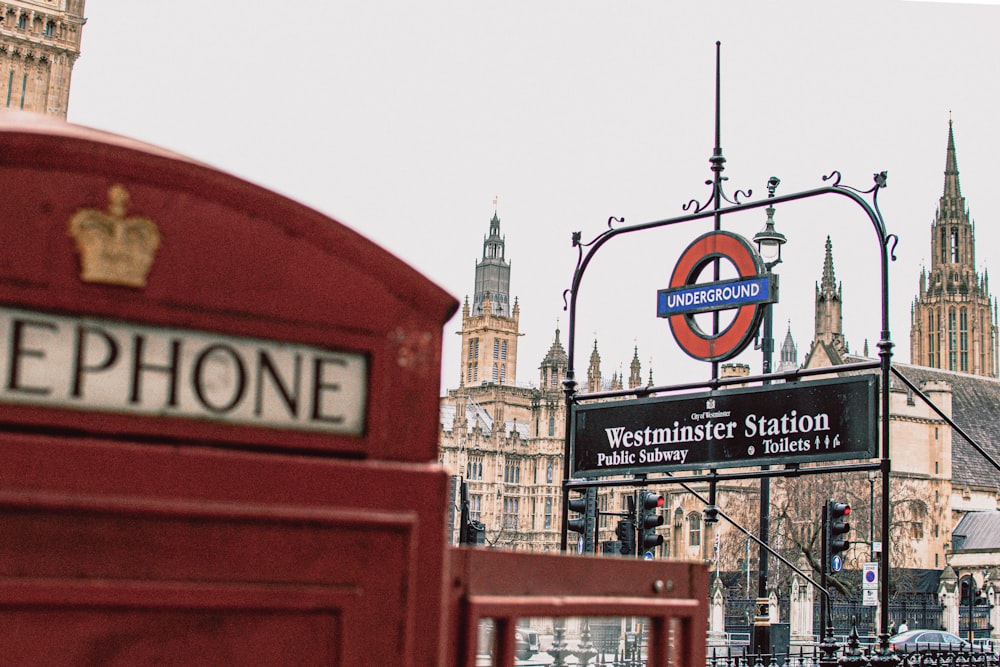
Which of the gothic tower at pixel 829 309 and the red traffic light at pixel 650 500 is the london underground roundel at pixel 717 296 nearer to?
the red traffic light at pixel 650 500

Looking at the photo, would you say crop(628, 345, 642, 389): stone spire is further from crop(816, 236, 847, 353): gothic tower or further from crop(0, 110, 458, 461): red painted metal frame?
crop(0, 110, 458, 461): red painted metal frame

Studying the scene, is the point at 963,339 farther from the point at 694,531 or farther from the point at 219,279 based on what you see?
the point at 219,279

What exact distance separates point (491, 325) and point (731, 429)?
98.9 meters

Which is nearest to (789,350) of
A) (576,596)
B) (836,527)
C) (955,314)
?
(955,314)

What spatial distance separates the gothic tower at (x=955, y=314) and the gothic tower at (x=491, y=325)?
1247 inches

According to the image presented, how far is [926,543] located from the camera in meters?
53.0

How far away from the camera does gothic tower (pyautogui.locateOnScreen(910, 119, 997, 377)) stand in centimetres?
8769

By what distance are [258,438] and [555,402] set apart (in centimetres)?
8903

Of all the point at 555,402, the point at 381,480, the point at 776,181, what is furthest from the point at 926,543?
the point at 381,480

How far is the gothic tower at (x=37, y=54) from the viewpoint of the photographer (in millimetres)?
54469

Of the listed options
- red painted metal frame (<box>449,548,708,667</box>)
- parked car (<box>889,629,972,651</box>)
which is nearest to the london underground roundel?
red painted metal frame (<box>449,548,708,667</box>)

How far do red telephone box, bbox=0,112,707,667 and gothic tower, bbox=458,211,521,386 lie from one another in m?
101

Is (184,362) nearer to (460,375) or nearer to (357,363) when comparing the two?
(357,363)

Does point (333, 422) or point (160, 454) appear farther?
point (333, 422)
